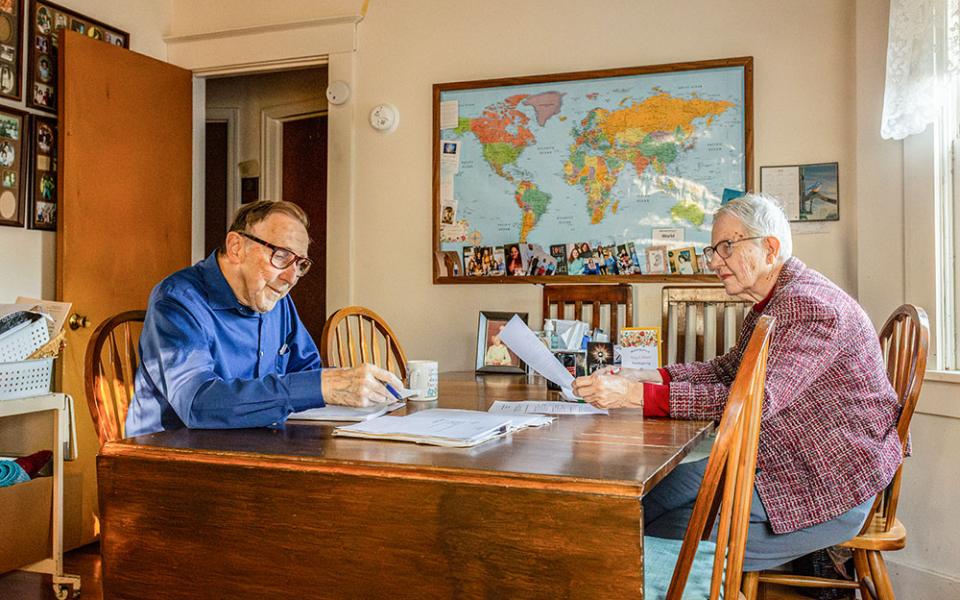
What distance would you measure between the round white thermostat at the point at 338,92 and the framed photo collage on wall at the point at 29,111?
109cm

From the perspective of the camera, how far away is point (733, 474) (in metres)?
1.05

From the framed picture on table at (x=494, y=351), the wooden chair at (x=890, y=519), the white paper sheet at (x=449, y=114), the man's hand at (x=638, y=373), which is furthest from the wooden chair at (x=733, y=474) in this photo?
the white paper sheet at (x=449, y=114)

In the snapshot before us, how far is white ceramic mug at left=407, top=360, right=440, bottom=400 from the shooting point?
5.90 ft

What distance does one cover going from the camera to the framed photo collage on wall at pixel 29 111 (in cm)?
291

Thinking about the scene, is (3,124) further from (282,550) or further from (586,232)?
(282,550)

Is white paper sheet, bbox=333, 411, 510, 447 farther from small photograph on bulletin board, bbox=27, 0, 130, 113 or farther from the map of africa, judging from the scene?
small photograph on bulletin board, bbox=27, 0, 130, 113

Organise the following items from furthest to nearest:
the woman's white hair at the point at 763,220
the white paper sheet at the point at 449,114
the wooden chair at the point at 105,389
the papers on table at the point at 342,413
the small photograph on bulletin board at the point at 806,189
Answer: the white paper sheet at the point at 449,114, the small photograph on bulletin board at the point at 806,189, the woman's white hair at the point at 763,220, the wooden chair at the point at 105,389, the papers on table at the point at 342,413

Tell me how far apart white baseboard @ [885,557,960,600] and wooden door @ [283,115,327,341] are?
321 centimetres

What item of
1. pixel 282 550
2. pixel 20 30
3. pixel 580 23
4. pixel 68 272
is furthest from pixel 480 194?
pixel 282 550

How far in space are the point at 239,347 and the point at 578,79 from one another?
6.65 feet

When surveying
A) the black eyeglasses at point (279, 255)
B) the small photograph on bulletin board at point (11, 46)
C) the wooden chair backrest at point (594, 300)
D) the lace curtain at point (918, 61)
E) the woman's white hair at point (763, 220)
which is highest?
the small photograph on bulletin board at point (11, 46)

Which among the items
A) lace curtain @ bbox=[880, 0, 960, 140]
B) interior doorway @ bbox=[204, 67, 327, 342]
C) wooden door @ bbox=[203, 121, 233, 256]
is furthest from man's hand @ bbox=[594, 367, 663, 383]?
wooden door @ bbox=[203, 121, 233, 256]

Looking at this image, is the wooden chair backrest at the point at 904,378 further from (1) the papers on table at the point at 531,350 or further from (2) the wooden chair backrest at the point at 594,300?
(2) the wooden chair backrest at the point at 594,300

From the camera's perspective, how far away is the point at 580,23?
323cm
